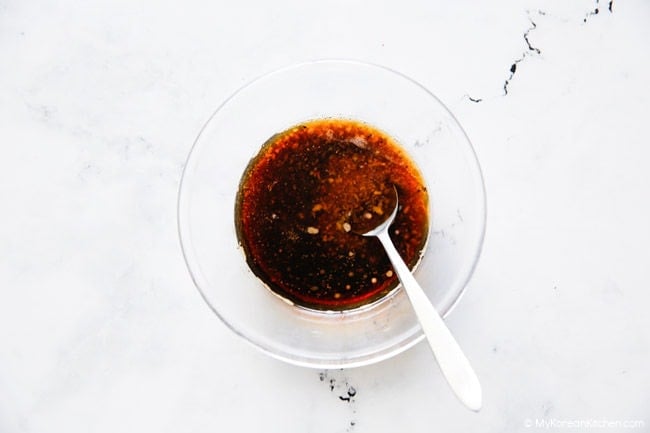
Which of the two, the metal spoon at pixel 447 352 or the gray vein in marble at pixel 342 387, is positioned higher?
the metal spoon at pixel 447 352

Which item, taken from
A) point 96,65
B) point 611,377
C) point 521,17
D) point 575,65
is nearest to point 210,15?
point 96,65

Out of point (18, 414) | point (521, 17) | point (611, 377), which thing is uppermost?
point (521, 17)

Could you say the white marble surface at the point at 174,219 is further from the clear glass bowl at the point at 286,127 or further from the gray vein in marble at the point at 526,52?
the clear glass bowl at the point at 286,127

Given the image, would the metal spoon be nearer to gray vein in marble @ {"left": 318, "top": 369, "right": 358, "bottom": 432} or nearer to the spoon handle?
the spoon handle

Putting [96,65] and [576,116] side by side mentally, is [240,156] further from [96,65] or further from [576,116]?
[576,116]

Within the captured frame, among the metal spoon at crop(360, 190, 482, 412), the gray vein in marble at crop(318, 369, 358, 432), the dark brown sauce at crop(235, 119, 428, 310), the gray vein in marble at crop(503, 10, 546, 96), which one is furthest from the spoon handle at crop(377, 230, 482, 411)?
the gray vein in marble at crop(503, 10, 546, 96)

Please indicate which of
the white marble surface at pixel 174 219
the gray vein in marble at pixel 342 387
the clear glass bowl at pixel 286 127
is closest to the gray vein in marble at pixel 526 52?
the white marble surface at pixel 174 219

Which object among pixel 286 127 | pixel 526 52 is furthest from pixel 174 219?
pixel 526 52

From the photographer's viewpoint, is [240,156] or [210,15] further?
[210,15]
